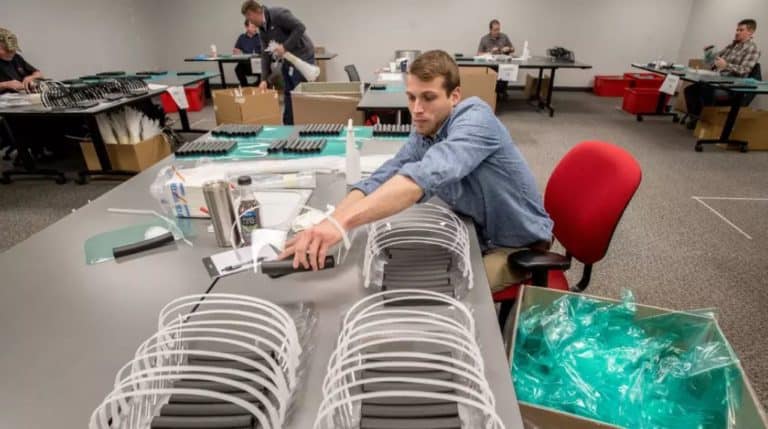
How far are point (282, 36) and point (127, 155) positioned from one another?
5.90 feet

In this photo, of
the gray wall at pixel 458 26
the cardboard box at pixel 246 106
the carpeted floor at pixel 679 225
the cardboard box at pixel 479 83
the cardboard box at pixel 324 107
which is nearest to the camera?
the carpeted floor at pixel 679 225

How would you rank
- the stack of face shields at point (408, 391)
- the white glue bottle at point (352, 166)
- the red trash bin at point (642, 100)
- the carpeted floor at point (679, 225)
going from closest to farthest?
1. the stack of face shields at point (408, 391)
2. the white glue bottle at point (352, 166)
3. the carpeted floor at point (679, 225)
4. the red trash bin at point (642, 100)

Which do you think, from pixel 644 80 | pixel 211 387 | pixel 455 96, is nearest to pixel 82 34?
pixel 455 96

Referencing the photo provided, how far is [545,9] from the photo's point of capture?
22.3 feet

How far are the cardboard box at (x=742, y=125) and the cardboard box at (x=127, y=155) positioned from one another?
562cm

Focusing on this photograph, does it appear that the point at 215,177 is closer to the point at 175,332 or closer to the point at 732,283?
the point at 175,332

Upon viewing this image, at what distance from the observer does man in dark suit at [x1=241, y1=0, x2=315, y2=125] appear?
3637mm

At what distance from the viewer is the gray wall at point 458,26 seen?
6758 millimetres

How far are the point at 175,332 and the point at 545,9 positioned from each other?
7.79m

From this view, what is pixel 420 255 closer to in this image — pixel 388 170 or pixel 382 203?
pixel 382 203

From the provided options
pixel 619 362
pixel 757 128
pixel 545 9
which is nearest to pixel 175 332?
pixel 619 362

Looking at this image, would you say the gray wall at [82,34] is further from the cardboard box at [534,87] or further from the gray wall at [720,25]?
the gray wall at [720,25]

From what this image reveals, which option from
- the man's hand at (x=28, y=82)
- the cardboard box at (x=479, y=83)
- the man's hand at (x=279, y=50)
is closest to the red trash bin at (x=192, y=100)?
the man's hand at (x=28, y=82)

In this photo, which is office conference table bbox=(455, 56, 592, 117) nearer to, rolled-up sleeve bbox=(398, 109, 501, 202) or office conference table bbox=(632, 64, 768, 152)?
office conference table bbox=(632, 64, 768, 152)
